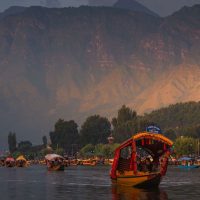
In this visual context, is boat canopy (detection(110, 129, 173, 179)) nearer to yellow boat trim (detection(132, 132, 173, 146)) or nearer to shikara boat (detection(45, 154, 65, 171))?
yellow boat trim (detection(132, 132, 173, 146))

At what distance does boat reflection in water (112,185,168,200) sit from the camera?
56.6 meters

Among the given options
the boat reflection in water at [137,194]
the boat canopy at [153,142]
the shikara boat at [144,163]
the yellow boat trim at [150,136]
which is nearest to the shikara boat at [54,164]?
the shikara boat at [144,163]

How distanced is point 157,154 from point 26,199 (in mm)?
21659

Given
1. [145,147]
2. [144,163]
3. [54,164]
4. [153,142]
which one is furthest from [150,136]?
[54,164]

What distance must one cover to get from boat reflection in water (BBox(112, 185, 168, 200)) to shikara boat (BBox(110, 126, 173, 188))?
116cm

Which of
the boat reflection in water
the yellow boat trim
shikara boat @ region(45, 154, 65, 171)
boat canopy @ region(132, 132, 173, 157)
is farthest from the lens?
shikara boat @ region(45, 154, 65, 171)

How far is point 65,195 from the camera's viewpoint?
201 feet

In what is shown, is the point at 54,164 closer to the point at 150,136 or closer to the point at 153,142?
the point at 153,142

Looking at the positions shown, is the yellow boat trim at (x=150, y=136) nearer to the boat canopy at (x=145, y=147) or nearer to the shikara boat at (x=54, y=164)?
the boat canopy at (x=145, y=147)

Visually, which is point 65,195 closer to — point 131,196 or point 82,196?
point 82,196

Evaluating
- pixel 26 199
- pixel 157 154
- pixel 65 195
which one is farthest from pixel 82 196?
pixel 157 154

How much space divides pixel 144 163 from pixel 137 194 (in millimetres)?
9849

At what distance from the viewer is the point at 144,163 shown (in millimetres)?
69812

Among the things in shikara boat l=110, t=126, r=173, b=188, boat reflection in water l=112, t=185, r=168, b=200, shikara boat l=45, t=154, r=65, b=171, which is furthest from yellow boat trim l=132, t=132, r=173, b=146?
shikara boat l=45, t=154, r=65, b=171
